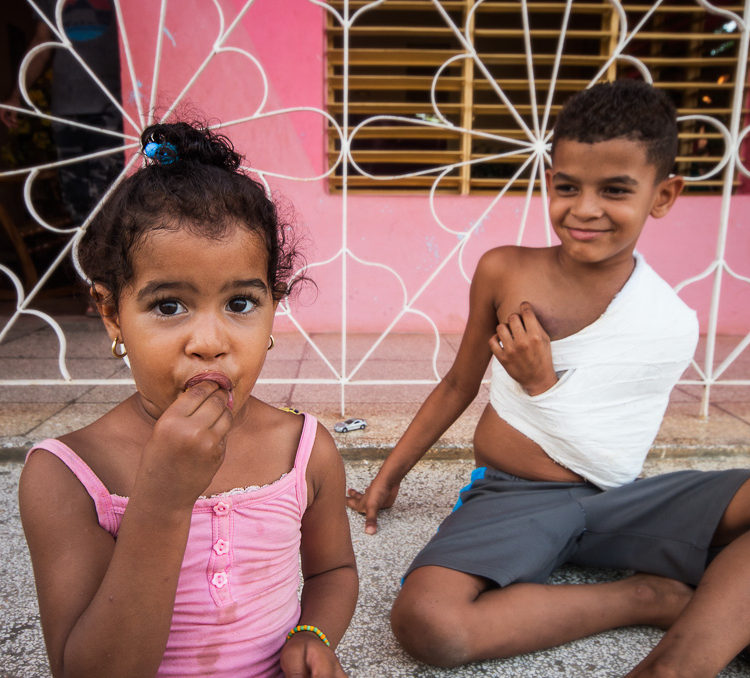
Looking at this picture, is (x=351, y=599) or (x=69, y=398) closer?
(x=351, y=599)

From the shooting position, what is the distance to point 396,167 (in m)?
4.23

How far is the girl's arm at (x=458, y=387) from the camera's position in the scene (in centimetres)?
166

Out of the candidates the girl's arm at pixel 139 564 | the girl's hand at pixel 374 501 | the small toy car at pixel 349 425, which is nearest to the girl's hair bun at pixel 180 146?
the girl's arm at pixel 139 564

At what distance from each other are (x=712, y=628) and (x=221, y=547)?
0.90 meters

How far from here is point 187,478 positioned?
28.7 inches

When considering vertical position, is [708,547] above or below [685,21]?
below

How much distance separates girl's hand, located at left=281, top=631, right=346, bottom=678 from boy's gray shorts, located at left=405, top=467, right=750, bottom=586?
19.1 inches

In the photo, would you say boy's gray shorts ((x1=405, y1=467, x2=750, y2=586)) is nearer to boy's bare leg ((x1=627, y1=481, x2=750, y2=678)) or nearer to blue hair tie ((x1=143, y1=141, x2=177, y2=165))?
boy's bare leg ((x1=627, y1=481, x2=750, y2=678))

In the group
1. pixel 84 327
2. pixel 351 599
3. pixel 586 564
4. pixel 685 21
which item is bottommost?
pixel 84 327

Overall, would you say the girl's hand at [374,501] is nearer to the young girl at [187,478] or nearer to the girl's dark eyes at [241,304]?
the young girl at [187,478]

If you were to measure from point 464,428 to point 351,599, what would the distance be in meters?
1.39

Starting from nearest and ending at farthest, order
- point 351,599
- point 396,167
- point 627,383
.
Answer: point 351,599, point 627,383, point 396,167

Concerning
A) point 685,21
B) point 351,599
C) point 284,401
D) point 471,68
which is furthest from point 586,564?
point 685,21

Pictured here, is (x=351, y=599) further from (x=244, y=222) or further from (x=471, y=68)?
(x=471, y=68)
